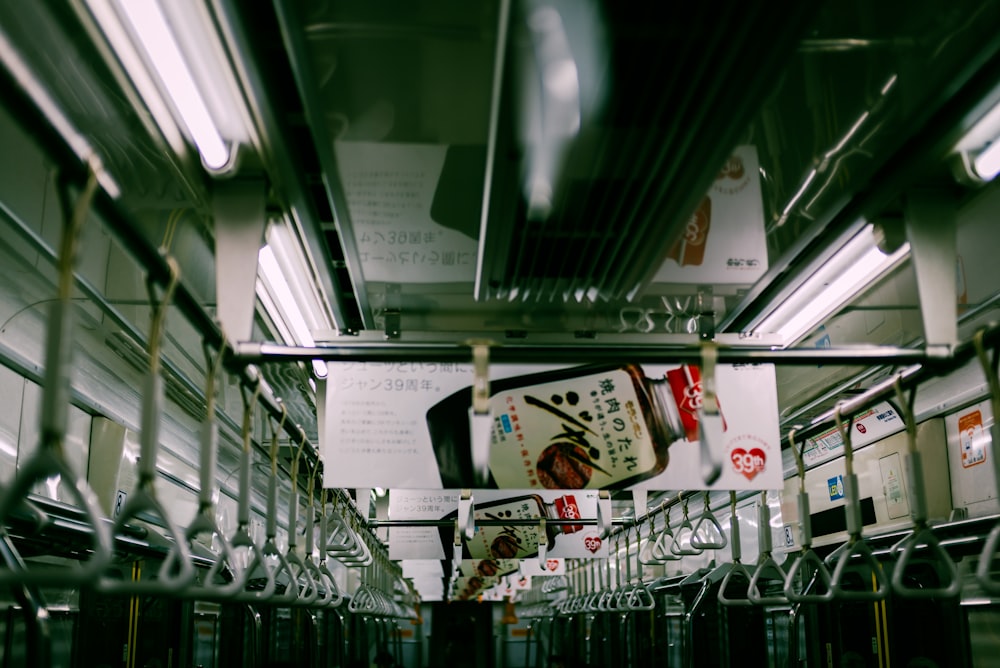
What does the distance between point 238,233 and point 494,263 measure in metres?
0.90

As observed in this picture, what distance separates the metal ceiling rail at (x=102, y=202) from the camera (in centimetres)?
146

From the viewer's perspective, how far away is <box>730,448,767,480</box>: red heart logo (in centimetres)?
382

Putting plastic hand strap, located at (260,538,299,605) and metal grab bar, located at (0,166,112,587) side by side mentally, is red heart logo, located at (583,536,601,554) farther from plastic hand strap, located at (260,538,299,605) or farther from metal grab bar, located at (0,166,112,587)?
metal grab bar, located at (0,166,112,587)

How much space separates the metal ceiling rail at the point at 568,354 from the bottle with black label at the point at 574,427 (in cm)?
115

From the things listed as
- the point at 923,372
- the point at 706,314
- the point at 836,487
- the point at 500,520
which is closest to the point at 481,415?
the point at 923,372

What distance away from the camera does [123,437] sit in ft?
19.1

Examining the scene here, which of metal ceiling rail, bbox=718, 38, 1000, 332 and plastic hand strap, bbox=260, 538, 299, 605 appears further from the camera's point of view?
plastic hand strap, bbox=260, 538, 299, 605

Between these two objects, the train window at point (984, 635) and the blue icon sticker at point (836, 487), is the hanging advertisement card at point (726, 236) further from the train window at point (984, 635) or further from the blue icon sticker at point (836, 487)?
the blue icon sticker at point (836, 487)

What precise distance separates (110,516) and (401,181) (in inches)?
144

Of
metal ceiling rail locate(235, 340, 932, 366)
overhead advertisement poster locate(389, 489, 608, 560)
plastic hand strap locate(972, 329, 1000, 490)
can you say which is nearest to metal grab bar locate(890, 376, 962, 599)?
metal ceiling rail locate(235, 340, 932, 366)

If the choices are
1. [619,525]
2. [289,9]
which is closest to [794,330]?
[289,9]

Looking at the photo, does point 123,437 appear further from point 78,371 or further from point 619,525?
point 619,525

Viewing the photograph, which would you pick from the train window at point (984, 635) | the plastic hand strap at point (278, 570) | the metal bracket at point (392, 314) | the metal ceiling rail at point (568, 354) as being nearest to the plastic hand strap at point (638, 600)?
the train window at point (984, 635)

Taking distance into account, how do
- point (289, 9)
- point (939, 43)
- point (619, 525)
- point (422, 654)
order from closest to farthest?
point (289, 9) → point (939, 43) → point (619, 525) → point (422, 654)
